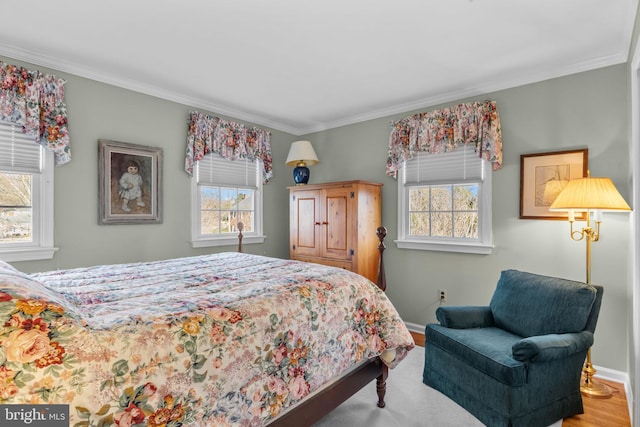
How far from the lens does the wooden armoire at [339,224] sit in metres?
3.65

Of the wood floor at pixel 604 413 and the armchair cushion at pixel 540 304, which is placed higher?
the armchair cushion at pixel 540 304

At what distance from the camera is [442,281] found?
3.56 meters

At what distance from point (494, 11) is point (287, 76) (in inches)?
67.6

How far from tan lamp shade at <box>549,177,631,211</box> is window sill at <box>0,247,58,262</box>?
4.06m

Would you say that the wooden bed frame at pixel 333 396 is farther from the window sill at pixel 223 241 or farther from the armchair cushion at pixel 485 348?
the window sill at pixel 223 241

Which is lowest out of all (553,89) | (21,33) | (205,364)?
(205,364)

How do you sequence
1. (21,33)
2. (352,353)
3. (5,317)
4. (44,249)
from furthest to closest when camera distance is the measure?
(44,249) < (21,33) < (352,353) < (5,317)

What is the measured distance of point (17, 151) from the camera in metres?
2.60

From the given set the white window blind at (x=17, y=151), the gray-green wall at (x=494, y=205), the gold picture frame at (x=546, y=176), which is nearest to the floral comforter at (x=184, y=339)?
the gray-green wall at (x=494, y=205)

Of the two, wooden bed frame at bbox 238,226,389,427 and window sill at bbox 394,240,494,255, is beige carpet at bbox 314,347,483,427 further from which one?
window sill at bbox 394,240,494,255

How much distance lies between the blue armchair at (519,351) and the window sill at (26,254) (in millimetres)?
3154

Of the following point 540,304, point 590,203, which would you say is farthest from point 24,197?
point 590,203

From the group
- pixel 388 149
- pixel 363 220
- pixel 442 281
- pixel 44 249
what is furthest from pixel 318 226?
pixel 44 249

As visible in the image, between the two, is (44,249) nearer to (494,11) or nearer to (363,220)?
(363,220)
